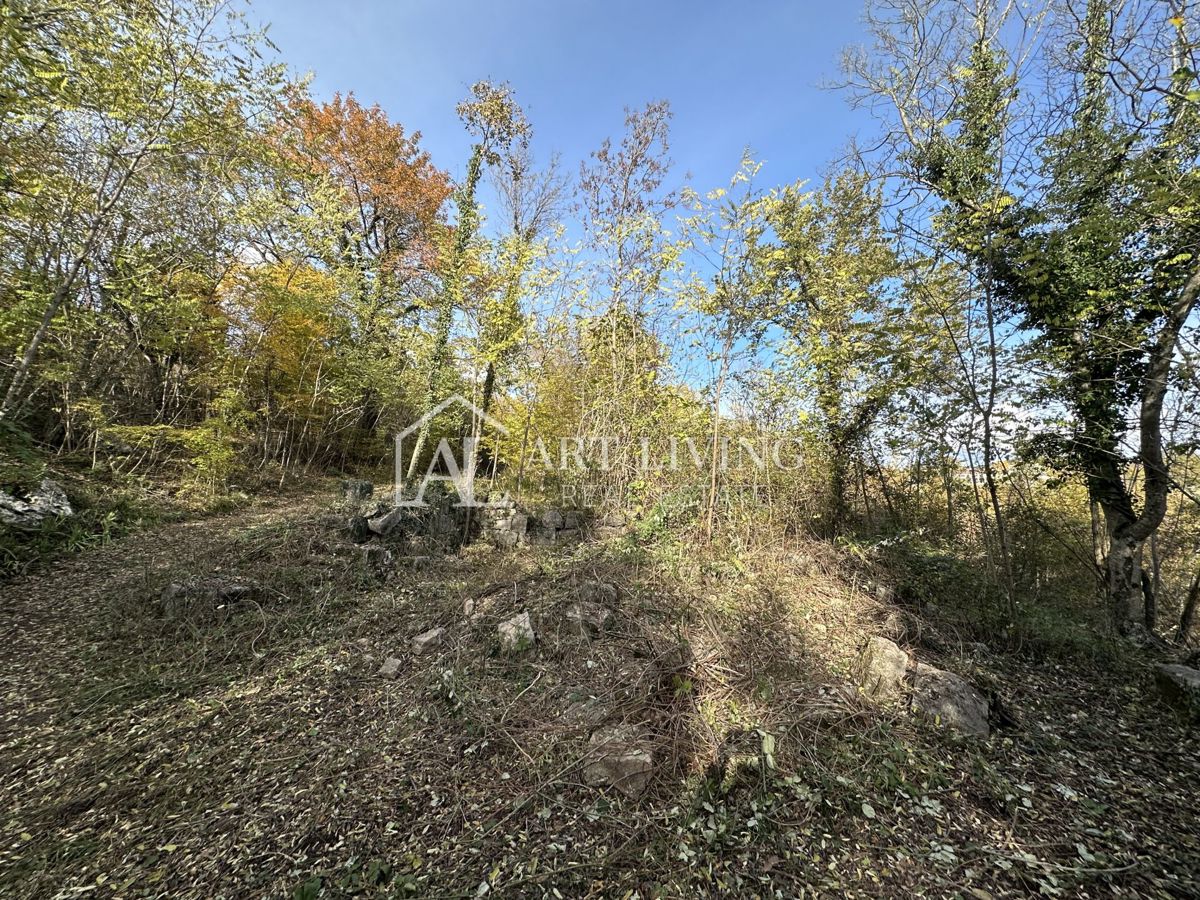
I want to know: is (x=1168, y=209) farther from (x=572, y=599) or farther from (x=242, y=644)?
(x=242, y=644)

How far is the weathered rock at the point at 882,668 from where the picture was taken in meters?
2.44

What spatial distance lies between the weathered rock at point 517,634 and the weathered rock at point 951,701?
2.31m

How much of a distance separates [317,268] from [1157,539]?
13.4 m

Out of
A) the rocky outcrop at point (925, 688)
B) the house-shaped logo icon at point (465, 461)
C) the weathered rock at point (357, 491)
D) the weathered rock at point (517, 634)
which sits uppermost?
the house-shaped logo icon at point (465, 461)

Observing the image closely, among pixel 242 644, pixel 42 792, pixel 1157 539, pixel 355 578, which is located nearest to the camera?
pixel 42 792

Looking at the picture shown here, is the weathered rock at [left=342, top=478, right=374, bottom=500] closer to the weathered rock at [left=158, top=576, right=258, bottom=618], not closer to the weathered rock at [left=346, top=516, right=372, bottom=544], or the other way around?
the weathered rock at [left=346, top=516, right=372, bottom=544]

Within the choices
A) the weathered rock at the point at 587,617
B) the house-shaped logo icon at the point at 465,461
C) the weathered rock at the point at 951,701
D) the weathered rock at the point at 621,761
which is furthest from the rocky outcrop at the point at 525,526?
the weathered rock at the point at 951,701

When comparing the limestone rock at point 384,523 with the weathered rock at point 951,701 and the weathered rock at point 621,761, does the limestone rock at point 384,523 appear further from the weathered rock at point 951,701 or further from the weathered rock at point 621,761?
the weathered rock at point 951,701

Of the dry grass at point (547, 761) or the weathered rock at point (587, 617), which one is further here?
the weathered rock at point (587, 617)

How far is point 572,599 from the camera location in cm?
327

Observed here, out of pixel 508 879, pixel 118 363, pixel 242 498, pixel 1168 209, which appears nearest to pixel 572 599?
pixel 508 879

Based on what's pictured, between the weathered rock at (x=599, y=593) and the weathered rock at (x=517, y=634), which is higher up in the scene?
the weathered rock at (x=599, y=593)

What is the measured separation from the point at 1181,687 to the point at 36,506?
928 cm

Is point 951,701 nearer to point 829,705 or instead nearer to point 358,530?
point 829,705
